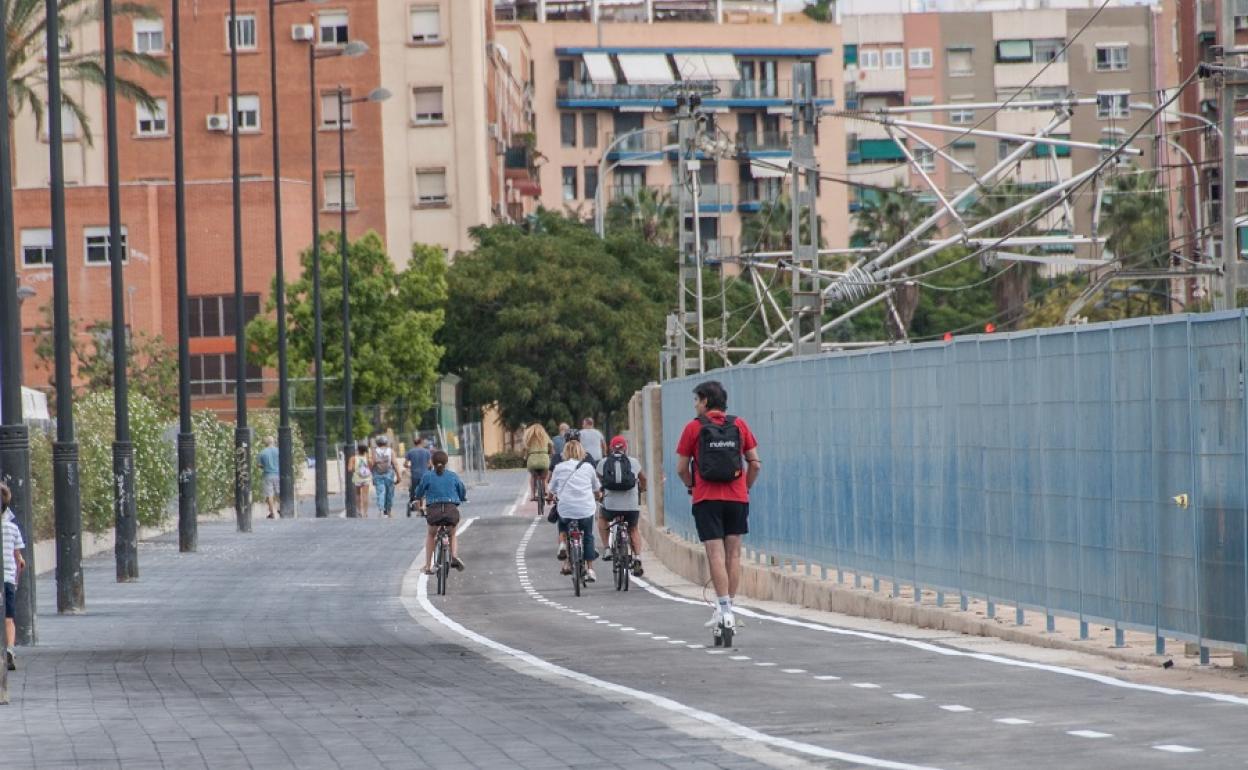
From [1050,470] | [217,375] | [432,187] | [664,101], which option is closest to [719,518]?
[1050,470]

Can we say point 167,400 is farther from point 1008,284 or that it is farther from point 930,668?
point 930,668

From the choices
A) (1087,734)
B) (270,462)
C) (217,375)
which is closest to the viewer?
(1087,734)

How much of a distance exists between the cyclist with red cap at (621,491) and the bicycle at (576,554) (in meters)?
0.47

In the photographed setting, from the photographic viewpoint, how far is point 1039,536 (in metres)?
16.1

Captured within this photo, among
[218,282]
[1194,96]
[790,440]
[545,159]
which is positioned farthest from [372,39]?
[790,440]

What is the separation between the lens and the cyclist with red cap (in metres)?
28.3

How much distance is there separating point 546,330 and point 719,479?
69.3 metres

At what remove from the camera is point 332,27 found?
304ft

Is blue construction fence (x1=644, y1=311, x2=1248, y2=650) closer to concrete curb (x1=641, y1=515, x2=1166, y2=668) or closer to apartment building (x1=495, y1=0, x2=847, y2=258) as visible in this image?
concrete curb (x1=641, y1=515, x2=1166, y2=668)

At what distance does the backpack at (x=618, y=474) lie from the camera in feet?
93.5

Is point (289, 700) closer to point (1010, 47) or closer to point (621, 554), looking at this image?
point (621, 554)

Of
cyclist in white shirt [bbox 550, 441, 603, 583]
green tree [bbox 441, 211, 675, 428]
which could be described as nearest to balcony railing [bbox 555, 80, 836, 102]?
green tree [bbox 441, 211, 675, 428]

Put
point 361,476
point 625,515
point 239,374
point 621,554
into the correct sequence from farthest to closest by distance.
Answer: point 361,476
point 239,374
point 625,515
point 621,554

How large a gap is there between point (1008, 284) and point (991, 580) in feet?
273
